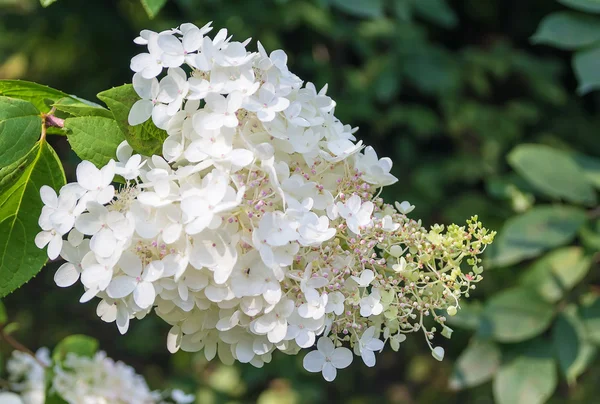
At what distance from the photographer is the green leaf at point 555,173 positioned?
1.62 metres

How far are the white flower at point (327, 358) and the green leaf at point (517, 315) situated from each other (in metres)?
1.17

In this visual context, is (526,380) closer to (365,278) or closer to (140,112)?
(365,278)

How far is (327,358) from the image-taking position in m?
0.58

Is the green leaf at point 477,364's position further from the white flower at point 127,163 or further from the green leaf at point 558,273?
Result: the white flower at point 127,163

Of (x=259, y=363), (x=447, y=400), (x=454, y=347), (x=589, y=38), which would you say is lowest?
(x=447, y=400)

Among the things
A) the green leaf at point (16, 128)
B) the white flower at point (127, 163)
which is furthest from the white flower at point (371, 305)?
the green leaf at point (16, 128)

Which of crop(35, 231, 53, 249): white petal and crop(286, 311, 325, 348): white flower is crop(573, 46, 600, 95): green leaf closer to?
crop(286, 311, 325, 348): white flower

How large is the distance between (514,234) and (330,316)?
3.90 feet

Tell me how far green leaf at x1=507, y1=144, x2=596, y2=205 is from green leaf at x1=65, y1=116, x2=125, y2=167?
49.2 inches

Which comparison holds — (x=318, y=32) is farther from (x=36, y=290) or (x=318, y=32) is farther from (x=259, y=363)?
(x=259, y=363)

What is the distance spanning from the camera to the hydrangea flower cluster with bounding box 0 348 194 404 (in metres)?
0.96

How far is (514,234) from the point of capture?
1646mm

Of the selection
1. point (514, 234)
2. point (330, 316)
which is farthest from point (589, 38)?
point (330, 316)

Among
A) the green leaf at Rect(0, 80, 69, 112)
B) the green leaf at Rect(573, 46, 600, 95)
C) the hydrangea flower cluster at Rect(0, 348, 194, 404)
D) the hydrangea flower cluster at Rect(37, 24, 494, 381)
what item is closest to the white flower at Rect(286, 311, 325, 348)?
the hydrangea flower cluster at Rect(37, 24, 494, 381)
